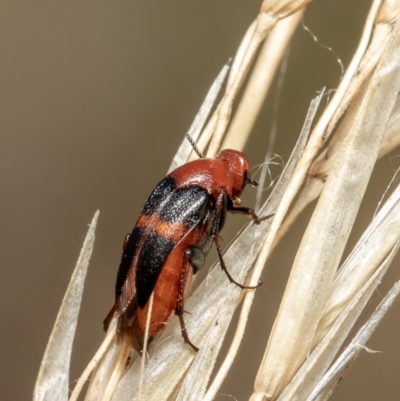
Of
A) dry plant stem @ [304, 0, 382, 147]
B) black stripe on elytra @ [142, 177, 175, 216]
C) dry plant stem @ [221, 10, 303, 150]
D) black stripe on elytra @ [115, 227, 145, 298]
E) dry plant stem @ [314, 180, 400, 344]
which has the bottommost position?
dry plant stem @ [314, 180, 400, 344]

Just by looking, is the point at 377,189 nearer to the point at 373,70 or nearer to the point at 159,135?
the point at 159,135

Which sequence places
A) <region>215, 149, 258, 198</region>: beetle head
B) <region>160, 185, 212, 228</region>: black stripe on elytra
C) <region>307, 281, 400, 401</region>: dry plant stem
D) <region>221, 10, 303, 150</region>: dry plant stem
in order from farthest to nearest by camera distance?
1. <region>215, 149, 258, 198</region>: beetle head
2. <region>160, 185, 212, 228</region>: black stripe on elytra
3. <region>221, 10, 303, 150</region>: dry plant stem
4. <region>307, 281, 400, 401</region>: dry plant stem

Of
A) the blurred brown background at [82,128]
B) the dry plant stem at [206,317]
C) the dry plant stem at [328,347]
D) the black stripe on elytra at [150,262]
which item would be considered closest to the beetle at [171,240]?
the black stripe on elytra at [150,262]

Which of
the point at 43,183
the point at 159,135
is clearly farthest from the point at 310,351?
the point at 43,183

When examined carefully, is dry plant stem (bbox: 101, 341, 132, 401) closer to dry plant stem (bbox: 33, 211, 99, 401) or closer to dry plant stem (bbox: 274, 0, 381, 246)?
dry plant stem (bbox: 33, 211, 99, 401)

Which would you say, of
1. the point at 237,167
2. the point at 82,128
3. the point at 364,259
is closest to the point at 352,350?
the point at 364,259

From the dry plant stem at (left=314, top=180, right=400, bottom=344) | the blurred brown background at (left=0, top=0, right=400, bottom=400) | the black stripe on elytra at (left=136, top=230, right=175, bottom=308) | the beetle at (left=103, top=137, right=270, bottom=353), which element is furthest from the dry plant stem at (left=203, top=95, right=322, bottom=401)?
the blurred brown background at (left=0, top=0, right=400, bottom=400)

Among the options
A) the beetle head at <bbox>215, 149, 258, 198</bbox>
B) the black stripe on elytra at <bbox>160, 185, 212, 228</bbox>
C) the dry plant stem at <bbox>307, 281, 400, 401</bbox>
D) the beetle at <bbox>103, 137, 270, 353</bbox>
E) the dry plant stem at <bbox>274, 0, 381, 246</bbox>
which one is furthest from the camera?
the beetle head at <bbox>215, 149, 258, 198</bbox>

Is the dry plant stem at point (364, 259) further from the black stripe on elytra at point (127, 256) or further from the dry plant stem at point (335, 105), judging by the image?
the black stripe on elytra at point (127, 256)
